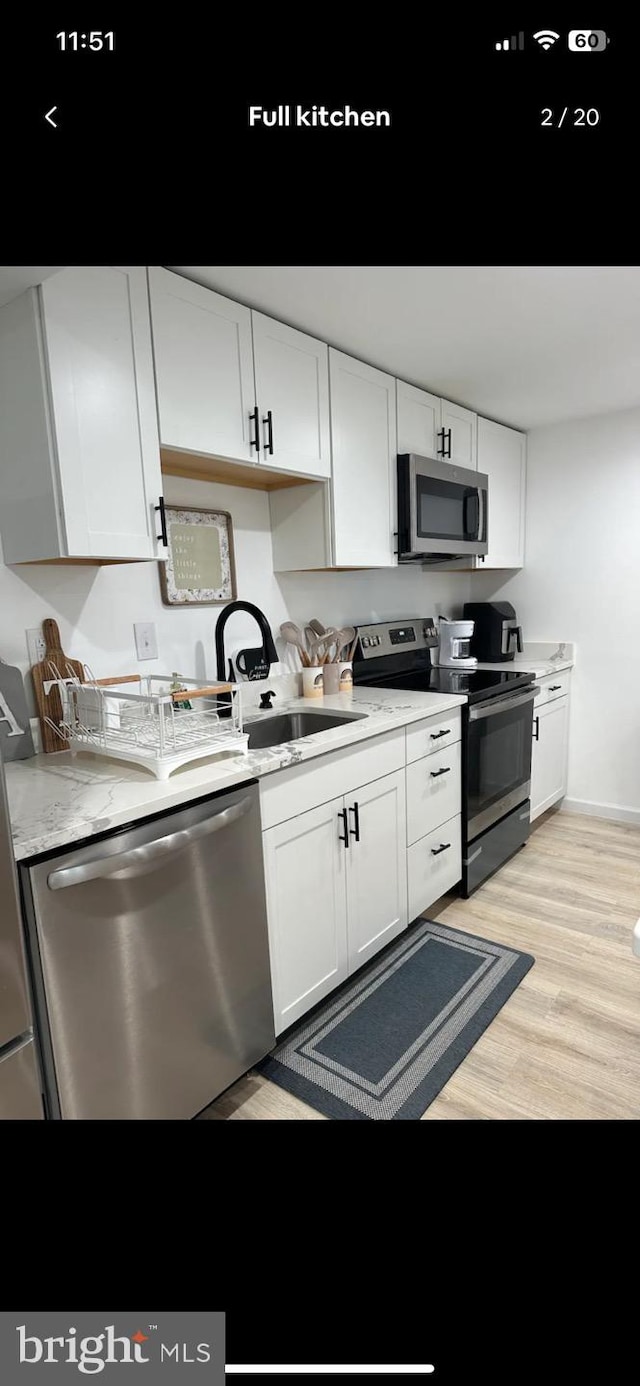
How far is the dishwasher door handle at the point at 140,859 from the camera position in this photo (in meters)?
1.10

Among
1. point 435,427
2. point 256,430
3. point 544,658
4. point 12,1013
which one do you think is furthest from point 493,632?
point 12,1013

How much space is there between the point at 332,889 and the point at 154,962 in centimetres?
66

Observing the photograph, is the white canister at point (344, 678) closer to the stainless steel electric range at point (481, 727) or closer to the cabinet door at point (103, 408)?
the stainless steel electric range at point (481, 727)

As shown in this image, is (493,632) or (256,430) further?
(493,632)

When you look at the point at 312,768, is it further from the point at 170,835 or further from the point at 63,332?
the point at 63,332

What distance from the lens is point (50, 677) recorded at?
1.66 meters

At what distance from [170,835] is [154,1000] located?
1.15 ft

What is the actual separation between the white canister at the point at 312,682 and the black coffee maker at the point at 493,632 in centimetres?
148

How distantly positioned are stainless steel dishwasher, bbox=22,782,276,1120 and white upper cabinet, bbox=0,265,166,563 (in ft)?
2.32

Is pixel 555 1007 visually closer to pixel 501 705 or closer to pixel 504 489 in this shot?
pixel 501 705

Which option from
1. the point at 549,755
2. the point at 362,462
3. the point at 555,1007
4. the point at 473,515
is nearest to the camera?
the point at 555,1007
